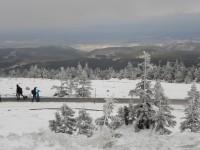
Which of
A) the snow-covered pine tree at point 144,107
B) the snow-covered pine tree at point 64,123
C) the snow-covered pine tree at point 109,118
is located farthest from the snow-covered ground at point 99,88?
the snow-covered pine tree at point 64,123

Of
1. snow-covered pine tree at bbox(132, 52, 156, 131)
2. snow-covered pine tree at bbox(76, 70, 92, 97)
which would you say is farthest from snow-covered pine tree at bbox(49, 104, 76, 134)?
snow-covered pine tree at bbox(76, 70, 92, 97)

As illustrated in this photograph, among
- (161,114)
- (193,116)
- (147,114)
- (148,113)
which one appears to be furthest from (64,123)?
(193,116)

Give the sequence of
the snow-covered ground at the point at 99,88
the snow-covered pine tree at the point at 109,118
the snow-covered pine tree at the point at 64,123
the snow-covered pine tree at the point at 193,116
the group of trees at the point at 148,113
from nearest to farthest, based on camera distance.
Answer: the snow-covered pine tree at the point at 64,123
the snow-covered pine tree at the point at 109,118
the group of trees at the point at 148,113
the snow-covered pine tree at the point at 193,116
the snow-covered ground at the point at 99,88

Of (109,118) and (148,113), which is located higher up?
(148,113)

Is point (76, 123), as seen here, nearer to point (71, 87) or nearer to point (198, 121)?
point (198, 121)

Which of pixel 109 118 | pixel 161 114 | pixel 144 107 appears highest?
pixel 144 107

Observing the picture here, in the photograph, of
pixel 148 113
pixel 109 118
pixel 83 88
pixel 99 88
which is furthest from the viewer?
pixel 99 88

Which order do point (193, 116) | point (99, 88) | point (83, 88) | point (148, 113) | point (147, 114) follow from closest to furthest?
1. point (147, 114)
2. point (148, 113)
3. point (193, 116)
4. point (83, 88)
5. point (99, 88)

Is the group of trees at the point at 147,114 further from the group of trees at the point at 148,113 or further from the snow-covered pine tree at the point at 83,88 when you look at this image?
the snow-covered pine tree at the point at 83,88

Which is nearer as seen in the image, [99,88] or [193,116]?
[193,116]

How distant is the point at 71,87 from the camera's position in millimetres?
43969

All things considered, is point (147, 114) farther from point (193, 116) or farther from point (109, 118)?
point (193, 116)

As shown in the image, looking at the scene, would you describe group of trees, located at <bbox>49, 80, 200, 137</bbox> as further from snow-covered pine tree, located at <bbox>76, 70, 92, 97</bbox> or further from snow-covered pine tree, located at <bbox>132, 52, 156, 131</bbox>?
snow-covered pine tree, located at <bbox>76, 70, 92, 97</bbox>

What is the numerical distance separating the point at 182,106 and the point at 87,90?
12.2 metres
